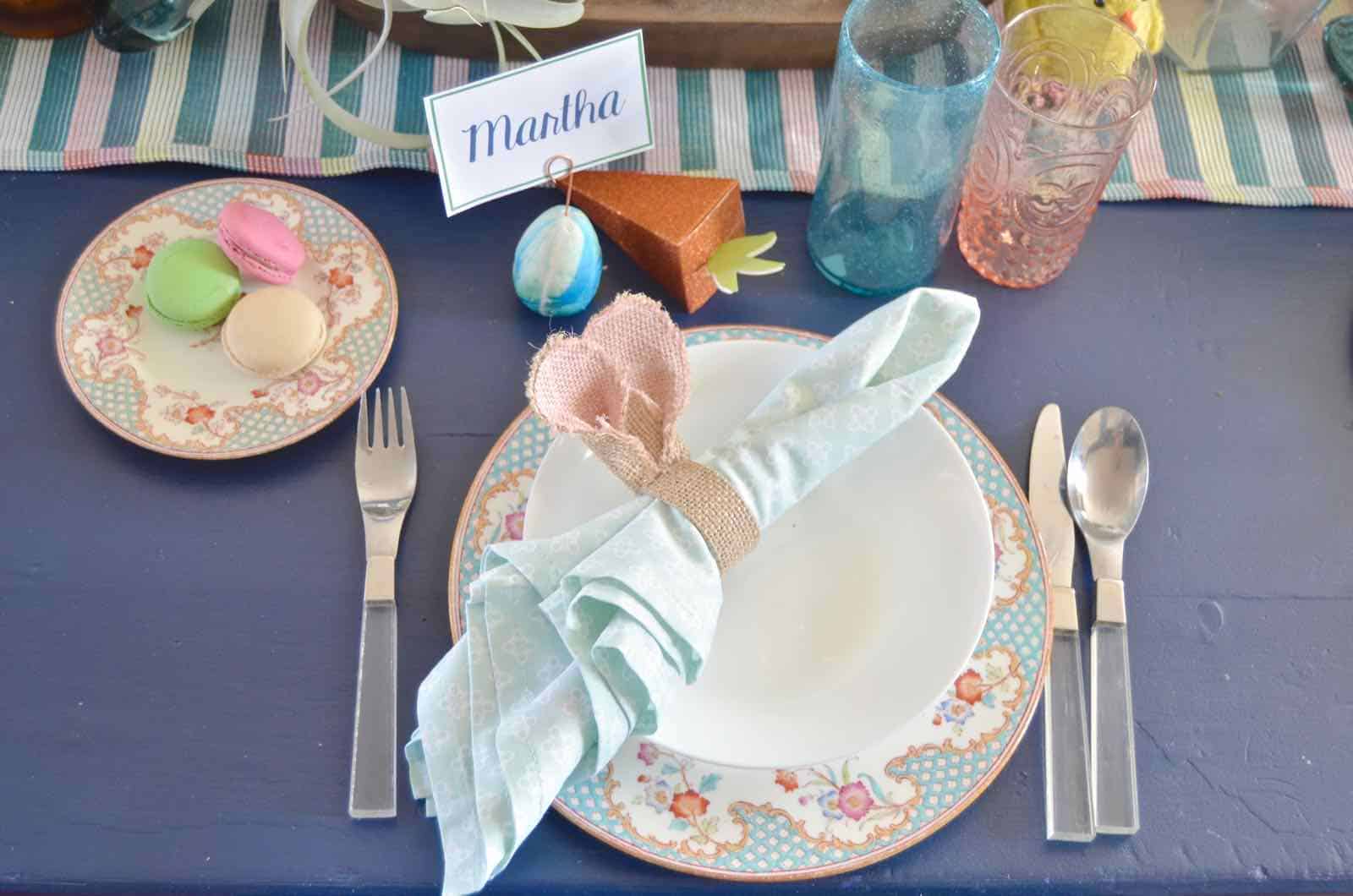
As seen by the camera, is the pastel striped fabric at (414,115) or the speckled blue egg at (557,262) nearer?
the speckled blue egg at (557,262)

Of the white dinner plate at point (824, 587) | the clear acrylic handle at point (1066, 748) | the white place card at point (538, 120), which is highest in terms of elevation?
the white place card at point (538, 120)

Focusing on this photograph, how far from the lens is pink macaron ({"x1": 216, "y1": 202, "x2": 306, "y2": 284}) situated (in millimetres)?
728

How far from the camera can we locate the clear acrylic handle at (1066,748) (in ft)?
1.99

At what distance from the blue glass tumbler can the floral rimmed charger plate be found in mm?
231

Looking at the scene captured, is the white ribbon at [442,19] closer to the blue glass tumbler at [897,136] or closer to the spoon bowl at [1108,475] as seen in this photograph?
the blue glass tumbler at [897,136]

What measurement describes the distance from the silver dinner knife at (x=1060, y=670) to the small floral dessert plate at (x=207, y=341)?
0.41m

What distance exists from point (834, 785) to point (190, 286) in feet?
1.58

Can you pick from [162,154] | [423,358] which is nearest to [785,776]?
[423,358]

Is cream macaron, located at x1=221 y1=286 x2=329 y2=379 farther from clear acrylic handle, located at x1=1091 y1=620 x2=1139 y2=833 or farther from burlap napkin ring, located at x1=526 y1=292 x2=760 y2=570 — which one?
clear acrylic handle, located at x1=1091 y1=620 x2=1139 y2=833

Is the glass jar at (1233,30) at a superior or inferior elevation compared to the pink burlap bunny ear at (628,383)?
superior

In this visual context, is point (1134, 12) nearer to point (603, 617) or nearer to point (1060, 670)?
point (1060, 670)

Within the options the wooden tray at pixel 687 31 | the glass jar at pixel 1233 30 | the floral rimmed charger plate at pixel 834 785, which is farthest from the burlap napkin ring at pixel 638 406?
the glass jar at pixel 1233 30

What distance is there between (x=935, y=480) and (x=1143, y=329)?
23cm

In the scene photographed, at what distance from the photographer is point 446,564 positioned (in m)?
0.68
